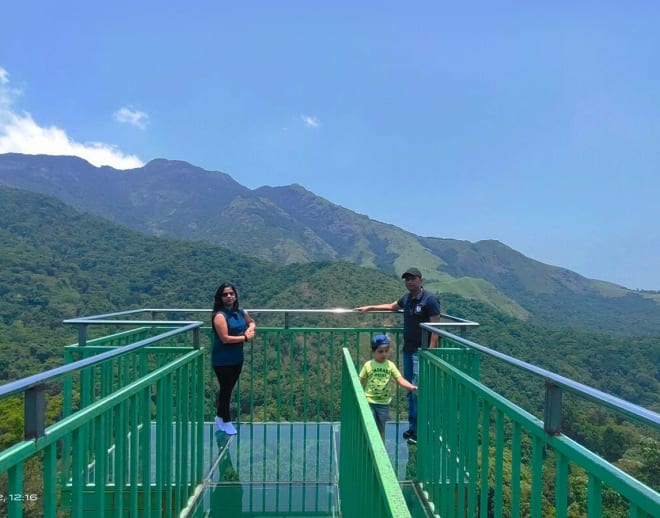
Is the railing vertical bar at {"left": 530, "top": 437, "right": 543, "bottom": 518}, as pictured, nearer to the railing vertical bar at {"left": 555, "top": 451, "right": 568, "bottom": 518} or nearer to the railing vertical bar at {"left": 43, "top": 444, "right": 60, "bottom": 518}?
the railing vertical bar at {"left": 555, "top": 451, "right": 568, "bottom": 518}

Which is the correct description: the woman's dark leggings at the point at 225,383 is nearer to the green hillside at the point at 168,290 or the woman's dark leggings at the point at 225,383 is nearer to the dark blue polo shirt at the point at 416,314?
the dark blue polo shirt at the point at 416,314

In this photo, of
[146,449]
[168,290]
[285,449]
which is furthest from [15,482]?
[168,290]

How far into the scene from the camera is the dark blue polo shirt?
4.51 metres

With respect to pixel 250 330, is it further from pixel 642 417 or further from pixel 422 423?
pixel 642 417

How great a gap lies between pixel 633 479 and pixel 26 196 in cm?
12572

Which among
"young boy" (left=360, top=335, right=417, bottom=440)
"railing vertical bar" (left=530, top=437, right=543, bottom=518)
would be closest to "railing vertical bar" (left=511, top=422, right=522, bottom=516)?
"railing vertical bar" (left=530, top=437, right=543, bottom=518)

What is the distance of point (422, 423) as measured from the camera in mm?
3781

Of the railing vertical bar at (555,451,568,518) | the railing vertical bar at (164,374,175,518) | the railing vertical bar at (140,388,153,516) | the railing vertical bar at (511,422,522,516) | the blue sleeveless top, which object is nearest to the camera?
the railing vertical bar at (555,451,568,518)

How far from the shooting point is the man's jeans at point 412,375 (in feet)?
15.0

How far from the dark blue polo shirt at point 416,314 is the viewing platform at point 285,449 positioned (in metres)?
0.35

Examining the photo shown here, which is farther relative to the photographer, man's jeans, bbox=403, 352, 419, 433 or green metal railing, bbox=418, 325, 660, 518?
man's jeans, bbox=403, 352, 419, 433

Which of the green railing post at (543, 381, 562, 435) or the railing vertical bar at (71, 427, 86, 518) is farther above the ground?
the green railing post at (543, 381, 562, 435)

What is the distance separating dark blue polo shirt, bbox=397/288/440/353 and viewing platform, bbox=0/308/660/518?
0.35 meters

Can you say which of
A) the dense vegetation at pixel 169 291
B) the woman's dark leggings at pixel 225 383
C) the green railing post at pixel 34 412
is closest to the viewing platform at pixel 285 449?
the green railing post at pixel 34 412
